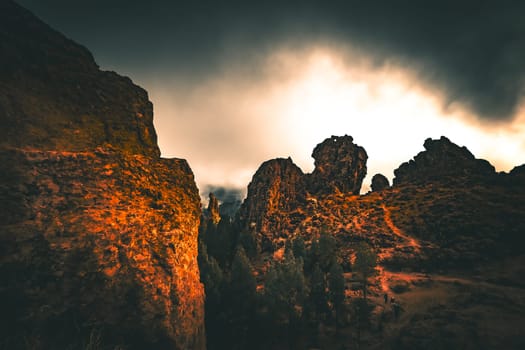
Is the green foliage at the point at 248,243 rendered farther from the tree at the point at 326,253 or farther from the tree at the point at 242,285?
the tree at the point at 242,285

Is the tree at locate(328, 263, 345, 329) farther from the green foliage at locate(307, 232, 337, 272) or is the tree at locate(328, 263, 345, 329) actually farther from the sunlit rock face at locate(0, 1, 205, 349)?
the sunlit rock face at locate(0, 1, 205, 349)

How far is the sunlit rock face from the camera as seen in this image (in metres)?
22.7

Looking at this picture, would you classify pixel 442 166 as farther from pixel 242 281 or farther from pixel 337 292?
pixel 242 281

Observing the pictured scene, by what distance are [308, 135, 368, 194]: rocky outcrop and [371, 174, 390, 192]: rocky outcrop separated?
11.4 meters

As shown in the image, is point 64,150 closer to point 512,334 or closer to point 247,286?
point 247,286

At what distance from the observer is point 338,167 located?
136 metres

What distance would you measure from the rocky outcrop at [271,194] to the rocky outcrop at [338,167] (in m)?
9.88

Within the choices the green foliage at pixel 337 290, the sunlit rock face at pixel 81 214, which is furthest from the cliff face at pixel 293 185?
the sunlit rock face at pixel 81 214

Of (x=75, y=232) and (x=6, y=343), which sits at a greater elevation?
(x=75, y=232)

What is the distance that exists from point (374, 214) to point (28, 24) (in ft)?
353

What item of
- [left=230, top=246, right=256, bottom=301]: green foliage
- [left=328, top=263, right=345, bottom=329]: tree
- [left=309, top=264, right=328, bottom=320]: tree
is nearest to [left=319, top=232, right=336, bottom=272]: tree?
[left=309, top=264, right=328, bottom=320]: tree

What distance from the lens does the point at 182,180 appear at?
4050 centimetres

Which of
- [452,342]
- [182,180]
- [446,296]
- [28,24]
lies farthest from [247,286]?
[28,24]

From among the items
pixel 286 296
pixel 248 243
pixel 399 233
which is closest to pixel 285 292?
pixel 286 296
